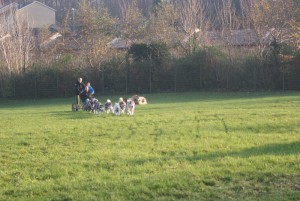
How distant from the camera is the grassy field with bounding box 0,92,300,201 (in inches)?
253

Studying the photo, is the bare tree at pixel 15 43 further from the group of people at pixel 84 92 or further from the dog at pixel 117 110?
the dog at pixel 117 110

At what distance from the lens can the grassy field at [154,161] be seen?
21.1ft

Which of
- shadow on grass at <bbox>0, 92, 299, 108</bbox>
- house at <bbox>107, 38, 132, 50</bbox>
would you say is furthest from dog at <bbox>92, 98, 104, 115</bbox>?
house at <bbox>107, 38, 132, 50</bbox>

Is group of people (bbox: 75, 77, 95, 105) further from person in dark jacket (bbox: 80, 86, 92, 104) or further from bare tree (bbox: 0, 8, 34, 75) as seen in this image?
bare tree (bbox: 0, 8, 34, 75)

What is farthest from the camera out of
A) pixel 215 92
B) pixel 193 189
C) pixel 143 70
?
pixel 143 70

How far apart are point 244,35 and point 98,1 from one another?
123 feet

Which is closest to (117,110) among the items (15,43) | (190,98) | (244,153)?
(244,153)

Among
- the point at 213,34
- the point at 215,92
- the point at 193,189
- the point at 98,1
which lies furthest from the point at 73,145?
the point at 98,1

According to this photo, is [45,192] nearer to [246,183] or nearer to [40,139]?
[246,183]

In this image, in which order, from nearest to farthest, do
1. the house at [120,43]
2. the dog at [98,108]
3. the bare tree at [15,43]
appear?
1. the dog at [98,108]
2. the bare tree at [15,43]
3. the house at [120,43]

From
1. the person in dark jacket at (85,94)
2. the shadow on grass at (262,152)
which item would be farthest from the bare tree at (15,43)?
the shadow on grass at (262,152)

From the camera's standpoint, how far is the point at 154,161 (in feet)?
27.5

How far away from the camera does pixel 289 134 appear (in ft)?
36.7

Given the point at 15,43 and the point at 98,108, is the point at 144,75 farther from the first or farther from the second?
the point at 98,108
